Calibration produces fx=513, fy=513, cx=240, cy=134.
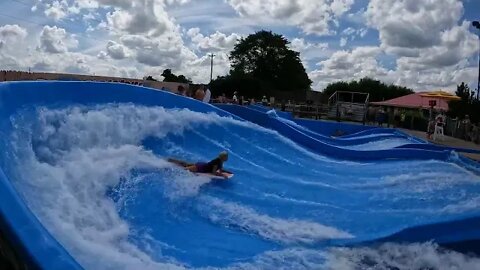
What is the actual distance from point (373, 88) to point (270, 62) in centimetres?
1304

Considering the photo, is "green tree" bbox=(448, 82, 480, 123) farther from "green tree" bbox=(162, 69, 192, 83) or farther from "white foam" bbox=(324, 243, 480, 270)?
"green tree" bbox=(162, 69, 192, 83)

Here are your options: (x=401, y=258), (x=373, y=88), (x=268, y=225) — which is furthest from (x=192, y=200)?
(x=373, y=88)

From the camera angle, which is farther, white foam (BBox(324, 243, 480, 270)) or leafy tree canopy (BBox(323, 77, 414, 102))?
leafy tree canopy (BBox(323, 77, 414, 102))

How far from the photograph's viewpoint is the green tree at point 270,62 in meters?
56.6

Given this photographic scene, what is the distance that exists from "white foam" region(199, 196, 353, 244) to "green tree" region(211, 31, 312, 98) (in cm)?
4880

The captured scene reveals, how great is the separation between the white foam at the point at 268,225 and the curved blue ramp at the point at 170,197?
2 centimetres

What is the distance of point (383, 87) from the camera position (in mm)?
61562

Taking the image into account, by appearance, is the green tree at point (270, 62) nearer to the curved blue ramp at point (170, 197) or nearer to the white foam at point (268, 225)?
the curved blue ramp at point (170, 197)

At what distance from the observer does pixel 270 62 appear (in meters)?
58.1

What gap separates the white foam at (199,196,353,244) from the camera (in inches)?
193

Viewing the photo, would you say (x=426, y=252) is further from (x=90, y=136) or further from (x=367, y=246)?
(x=90, y=136)

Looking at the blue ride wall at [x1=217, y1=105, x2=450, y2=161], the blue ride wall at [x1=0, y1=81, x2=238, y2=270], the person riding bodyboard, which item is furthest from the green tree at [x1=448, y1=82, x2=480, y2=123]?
the person riding bodyboard

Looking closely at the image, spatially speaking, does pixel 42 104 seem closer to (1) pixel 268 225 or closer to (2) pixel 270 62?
(1) pixel 268 225

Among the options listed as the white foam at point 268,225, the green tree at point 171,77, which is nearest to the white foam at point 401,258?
the white foam at point 268,225
